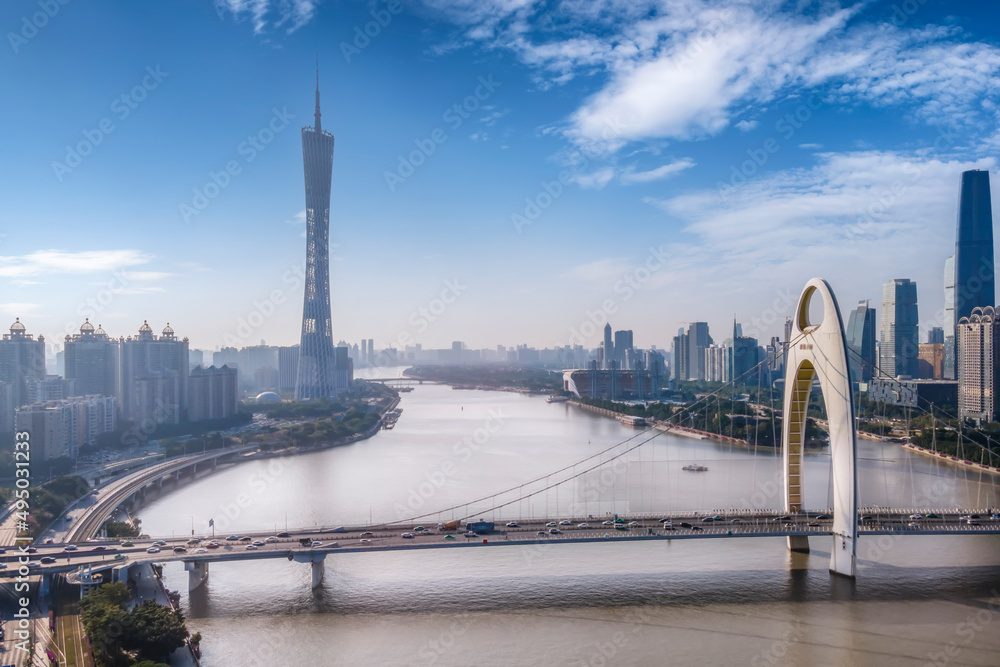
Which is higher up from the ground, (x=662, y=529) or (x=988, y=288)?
(x=988, y=288)

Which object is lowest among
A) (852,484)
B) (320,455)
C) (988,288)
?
(320,455)

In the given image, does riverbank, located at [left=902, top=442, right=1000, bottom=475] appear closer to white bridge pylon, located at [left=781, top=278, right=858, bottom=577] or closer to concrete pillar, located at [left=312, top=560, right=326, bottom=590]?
white bridge pylon, located at [left=781, top=278, right=858, bottom=577]

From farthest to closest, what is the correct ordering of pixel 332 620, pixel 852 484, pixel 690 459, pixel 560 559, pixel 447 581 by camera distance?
pixel 690 459, pixel 560 559, pixel 447 581, pixel 852 484, pixel 332 620

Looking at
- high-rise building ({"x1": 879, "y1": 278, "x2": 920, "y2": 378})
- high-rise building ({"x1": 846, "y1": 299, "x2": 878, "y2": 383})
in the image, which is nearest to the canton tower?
high-rise building ({"x1": 846, "y1": 299, "x2": 878, "y2": 383})

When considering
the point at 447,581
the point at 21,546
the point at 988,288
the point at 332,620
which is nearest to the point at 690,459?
the point at 447,581

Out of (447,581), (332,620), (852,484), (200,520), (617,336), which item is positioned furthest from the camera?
(617,336)

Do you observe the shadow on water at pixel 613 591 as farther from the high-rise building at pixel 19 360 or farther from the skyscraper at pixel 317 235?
the skyscraper at pixel 317 235

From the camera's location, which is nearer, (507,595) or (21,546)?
(507,595)

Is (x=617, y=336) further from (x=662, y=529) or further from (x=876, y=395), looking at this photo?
(x=662, y=529)
